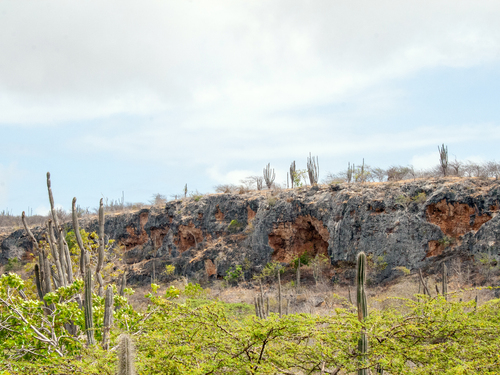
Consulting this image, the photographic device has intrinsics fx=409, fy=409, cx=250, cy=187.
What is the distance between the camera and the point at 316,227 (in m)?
28.1

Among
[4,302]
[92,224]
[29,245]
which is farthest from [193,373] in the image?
[29,245]

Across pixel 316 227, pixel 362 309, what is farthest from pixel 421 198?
pixel 362 309

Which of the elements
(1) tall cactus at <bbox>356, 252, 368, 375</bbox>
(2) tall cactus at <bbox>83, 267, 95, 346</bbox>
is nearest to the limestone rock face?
(1) tall cactus at <bbox>356, 252, 368, 375</bbox>

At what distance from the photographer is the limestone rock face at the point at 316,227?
2250 centimetres

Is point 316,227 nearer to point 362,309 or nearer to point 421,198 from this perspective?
point 421,198

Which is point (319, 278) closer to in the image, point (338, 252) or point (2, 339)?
point (338, 252)

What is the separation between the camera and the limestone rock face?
22500 mm

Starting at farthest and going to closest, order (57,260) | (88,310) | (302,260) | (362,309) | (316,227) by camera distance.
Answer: (302,260) → (316,227) → (57,260) → (88,310) → (362,309)

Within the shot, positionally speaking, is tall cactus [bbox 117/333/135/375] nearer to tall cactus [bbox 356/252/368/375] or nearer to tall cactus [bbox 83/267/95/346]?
tall cactus [bbox 356/252/368/375]

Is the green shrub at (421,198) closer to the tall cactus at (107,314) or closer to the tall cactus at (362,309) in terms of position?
the tall cactus at (362,309)

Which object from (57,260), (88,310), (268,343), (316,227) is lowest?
(268,343)

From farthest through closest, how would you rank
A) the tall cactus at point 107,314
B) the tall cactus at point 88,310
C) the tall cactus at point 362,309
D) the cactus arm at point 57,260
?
the cactus arm at point 57,260
the tall cactus at point 107,314
the tall cactus at point 88,310
the tall cactus at point 362,309

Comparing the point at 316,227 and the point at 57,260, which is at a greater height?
the point at 57,260

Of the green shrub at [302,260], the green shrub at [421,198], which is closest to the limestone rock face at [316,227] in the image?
the green shrub at [421,198]
